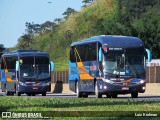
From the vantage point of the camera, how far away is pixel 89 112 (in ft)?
58.9

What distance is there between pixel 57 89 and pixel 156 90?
45.3 feet

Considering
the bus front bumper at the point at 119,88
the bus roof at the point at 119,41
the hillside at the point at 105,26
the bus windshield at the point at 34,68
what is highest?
the hillside at the point at 105,26

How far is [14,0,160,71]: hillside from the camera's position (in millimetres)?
81125

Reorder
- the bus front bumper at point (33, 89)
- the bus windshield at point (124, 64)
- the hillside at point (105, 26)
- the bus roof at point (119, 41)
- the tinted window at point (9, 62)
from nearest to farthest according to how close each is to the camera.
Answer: the bus windshield at point (124, 64) < the bus roof at point (119, 41) < the bus front bumper at point (33, 89) < the tinted window at point (9, 62) < the hillside at point (105, 26)

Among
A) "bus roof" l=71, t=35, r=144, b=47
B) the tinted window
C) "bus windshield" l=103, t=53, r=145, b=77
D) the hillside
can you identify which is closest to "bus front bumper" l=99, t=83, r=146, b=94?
"bus windshield" l=103, t=53, r=145, b=77

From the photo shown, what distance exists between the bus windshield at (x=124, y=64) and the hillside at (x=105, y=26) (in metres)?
44.3

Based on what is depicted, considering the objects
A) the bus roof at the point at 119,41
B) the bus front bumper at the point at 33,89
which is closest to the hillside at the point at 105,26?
the bus front bumper at the point at 33,89

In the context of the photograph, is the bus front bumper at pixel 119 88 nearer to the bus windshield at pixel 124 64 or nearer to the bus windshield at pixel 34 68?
the bus windshield at pixel 124 64

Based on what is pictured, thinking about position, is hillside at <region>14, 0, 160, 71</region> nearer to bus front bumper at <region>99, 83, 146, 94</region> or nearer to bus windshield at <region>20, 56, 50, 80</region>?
bus windshield at <region>20, 56, 50, 80</region>

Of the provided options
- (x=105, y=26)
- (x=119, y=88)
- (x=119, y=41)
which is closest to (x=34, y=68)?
(x=119, y=41)

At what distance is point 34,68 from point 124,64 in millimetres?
12714

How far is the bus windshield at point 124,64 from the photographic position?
33250mm

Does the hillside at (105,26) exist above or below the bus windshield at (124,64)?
above

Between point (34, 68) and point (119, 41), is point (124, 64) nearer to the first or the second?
point (119, 41)
